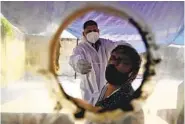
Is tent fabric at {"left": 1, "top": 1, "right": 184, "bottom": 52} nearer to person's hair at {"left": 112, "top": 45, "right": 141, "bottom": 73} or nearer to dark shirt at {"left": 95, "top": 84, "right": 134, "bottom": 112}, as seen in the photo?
person's hair at {"left": 112, "top": 45, "right": 141, "bottom": 73}

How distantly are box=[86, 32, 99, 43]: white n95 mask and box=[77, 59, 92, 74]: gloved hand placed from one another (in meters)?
0.12

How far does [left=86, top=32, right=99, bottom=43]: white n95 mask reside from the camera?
1.55m

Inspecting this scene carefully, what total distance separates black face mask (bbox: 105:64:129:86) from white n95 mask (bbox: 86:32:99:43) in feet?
0.56

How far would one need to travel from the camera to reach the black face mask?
1.55m

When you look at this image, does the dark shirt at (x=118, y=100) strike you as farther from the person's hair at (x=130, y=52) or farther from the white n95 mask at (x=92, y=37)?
the white n95 mask at (x=92, y=37)

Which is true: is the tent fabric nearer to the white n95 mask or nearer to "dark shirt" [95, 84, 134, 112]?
the white n95 mask

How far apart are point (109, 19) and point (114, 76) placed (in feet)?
1.07

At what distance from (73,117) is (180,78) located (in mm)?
653

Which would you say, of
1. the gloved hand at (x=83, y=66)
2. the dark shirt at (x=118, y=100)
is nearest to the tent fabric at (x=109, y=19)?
the gloved hand at (x=83, y=66)

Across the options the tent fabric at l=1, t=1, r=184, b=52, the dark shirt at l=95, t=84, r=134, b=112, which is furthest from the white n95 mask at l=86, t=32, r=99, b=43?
the dark shirt at l=95, t=84, r=134, b=112

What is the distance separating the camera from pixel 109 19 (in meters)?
1.54

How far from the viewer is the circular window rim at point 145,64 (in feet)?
5.02

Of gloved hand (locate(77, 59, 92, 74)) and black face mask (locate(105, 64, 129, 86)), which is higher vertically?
gloved hand (locate(77, 59, 92, 74))

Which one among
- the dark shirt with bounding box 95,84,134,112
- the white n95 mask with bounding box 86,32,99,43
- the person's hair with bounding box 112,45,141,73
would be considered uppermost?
the white n95 mask with bounding box 86,32,99,43
